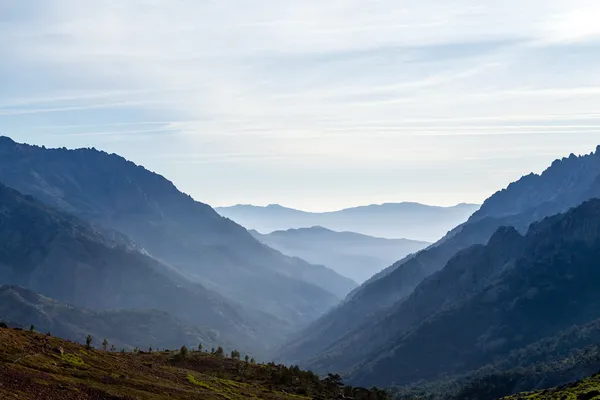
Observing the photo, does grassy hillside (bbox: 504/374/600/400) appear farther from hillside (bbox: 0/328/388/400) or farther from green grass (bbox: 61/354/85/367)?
green grass (bbox: 61/354/85/367)

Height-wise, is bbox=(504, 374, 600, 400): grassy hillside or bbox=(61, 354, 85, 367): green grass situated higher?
bbox=(504, 374, 600, 400): grassy hillside

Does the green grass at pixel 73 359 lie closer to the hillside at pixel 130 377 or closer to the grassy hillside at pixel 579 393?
the hillside at pixel 130 377

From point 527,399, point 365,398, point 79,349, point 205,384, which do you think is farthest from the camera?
point 365,398

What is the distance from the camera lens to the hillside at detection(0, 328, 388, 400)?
54875mm

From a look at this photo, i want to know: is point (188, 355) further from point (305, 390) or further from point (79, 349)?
point (79, 349)

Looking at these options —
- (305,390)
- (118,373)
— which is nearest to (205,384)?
(118,373)

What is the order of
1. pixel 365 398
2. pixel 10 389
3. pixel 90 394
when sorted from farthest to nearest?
pixel 365 398, pixel 90 394, pixel 10 389

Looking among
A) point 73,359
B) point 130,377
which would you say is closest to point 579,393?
point 130,377

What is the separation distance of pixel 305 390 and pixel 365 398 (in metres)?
11.1

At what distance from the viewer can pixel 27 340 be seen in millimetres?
66312

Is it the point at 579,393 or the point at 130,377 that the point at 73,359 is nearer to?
the point at 130,377

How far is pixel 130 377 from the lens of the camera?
6838 cm

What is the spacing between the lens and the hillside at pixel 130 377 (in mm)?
54875

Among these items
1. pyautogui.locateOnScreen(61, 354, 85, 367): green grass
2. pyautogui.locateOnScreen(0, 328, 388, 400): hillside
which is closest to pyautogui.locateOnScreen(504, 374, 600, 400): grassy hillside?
pyautogui.locateOnScreen(0, 328, 388, 400): hillside
